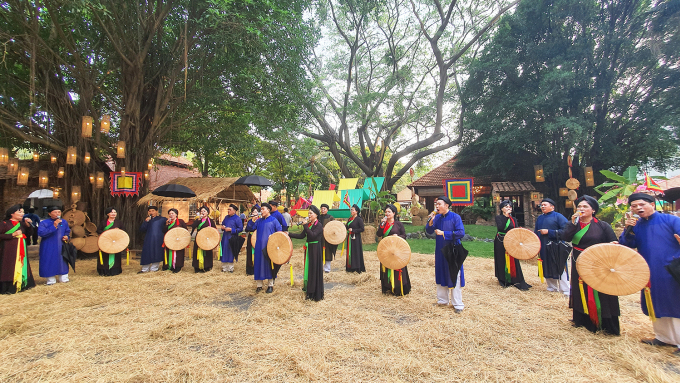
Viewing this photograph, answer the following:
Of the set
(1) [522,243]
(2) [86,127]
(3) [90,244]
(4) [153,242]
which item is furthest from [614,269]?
(3) [90,244]

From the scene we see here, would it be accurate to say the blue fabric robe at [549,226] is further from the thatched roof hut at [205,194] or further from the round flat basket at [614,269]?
the thatched roof hut at [205,194]

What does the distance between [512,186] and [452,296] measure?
1375cm

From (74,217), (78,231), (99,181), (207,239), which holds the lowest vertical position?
(207,239)

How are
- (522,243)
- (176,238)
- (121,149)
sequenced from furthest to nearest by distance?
(121,149) < (176,238) < (522,243)

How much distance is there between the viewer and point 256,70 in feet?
26.1

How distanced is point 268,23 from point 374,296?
6.78m

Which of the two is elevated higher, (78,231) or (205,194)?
(205,194)

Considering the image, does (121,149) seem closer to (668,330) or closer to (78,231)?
(78,231)

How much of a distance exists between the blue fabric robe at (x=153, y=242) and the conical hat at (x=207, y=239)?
3.30ft

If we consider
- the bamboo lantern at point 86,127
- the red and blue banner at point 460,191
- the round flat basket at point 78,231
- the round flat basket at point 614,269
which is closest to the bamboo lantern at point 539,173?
the red and blue banner at point 460,191

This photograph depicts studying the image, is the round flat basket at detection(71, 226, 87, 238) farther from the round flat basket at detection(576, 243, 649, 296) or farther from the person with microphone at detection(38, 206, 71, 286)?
the round flat basket at detection(576, 243, 649, 296)

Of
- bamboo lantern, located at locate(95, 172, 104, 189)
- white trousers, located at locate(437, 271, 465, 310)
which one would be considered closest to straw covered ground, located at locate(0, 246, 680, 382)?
white trousers, located at locate(437, 271, 465, 310)

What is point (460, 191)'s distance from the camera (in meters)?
10.8

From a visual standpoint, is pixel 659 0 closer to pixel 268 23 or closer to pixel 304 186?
pixel 268 23
